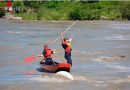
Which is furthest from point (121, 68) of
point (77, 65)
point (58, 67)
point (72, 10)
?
point (72, 10)

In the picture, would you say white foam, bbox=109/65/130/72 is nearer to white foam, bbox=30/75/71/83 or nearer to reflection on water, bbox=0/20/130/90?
reflection on water, bbox=0/20/130/90

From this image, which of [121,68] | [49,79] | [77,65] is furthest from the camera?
[77,65]

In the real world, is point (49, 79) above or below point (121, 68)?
above

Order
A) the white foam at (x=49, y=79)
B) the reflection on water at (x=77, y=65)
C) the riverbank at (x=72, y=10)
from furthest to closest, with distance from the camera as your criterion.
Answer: the riverbank at (x=72, y=10), the white foam at (x=49, y=79), the reflection on water at (x=77, y=65)

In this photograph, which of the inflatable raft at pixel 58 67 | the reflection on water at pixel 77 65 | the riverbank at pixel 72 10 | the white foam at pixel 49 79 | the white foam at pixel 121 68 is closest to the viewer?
the reflection on water at pixel 77 65

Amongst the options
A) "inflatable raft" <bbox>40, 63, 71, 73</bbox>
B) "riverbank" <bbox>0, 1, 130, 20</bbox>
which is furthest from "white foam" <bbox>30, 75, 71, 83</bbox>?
"riverbank" <bbox>0, 1, 130, 20</bbox>

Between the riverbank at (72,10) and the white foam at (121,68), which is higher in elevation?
→ the white foam at (121,68)

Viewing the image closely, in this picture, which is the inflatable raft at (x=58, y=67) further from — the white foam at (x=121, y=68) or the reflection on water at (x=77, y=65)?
the white foam at (x=121, y=68)

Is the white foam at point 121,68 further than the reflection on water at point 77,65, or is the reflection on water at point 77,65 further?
the white foam at point 121,68

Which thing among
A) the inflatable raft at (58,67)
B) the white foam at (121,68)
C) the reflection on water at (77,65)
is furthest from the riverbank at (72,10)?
the inflatable raft at (58,67)

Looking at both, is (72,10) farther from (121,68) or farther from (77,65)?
(121,68)

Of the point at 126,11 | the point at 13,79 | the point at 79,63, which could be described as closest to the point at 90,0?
the point at 126,11

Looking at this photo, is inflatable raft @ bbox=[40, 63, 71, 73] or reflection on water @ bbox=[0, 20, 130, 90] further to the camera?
inflatable raft @ bbox=[40, 63, 71, 73]

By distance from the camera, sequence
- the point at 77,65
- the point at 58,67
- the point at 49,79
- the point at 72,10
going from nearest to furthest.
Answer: the point at 49,79
the point at 58,67
the point at 77,65
the point at 72,10
